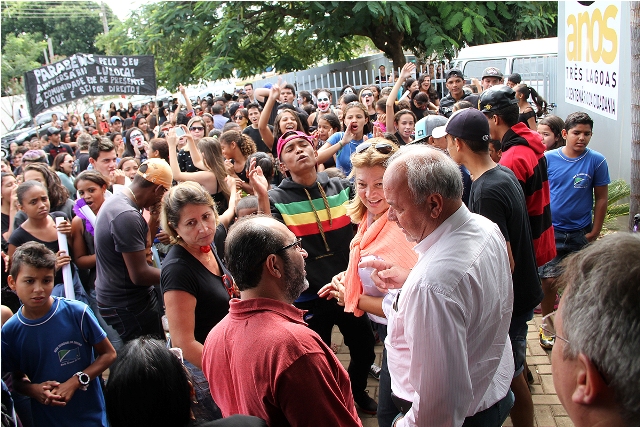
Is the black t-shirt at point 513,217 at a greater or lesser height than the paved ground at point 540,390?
greater

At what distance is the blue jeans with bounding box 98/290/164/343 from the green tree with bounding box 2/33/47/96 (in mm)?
38409

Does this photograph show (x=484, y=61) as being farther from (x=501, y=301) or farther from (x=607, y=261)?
(x=607, y=261)

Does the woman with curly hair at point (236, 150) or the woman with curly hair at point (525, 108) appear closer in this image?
the woman with curly hair at point (236, 150)

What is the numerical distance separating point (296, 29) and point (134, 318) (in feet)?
59.5

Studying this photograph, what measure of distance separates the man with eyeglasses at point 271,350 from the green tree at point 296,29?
1510 centimetres

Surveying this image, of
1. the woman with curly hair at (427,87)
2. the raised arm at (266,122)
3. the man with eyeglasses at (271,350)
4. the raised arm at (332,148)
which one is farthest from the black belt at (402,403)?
the woman with curly hair at (427,87)

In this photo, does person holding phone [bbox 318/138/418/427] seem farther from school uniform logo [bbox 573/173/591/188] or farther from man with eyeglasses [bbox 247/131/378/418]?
school uniform logo [bbox 573/173/591/188]

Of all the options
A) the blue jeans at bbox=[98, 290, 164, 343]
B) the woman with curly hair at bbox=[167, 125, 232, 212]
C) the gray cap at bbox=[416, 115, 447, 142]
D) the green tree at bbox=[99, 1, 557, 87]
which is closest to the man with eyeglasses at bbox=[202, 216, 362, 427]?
the blue jeans at bbox=[98, 290, 164, 343]

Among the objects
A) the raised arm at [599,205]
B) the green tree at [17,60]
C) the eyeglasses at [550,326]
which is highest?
the green tree at [17,60]

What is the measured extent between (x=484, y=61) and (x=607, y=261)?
1158 cm

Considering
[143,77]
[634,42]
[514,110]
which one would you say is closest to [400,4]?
[143,77]

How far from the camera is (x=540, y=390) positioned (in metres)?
3.99

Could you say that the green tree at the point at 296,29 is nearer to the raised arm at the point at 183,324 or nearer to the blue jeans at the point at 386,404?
the raised arm at the point at 183,324

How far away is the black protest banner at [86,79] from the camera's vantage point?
1105cm
